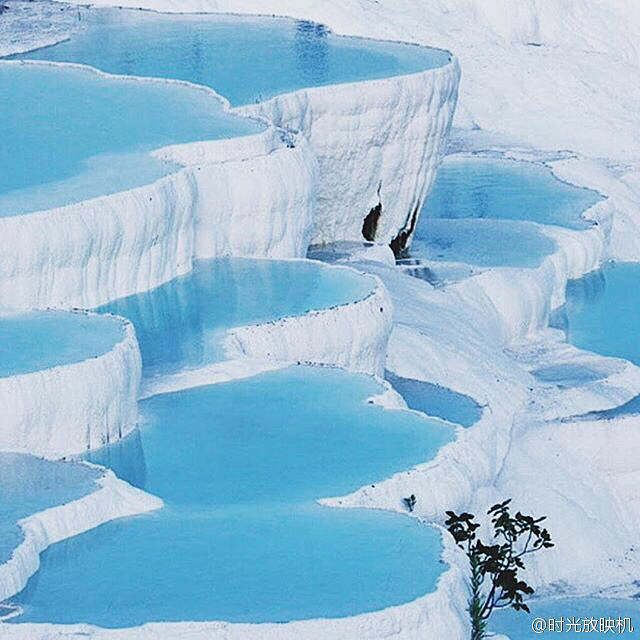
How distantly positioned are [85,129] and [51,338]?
150 inches

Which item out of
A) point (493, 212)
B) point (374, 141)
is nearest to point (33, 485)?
point (374, 141)

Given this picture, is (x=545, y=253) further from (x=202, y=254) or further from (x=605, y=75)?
(x=605, y=75)

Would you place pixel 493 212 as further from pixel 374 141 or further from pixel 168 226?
pixel 168 226

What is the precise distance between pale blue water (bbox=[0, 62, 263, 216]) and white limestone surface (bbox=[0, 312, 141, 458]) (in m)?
1.83

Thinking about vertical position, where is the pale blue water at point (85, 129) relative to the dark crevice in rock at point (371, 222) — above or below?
above

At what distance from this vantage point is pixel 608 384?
15906 millimetres

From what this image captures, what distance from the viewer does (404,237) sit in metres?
18.7

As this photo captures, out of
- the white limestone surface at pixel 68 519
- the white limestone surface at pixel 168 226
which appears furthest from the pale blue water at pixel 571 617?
the white limestone surface at pixel 168 226

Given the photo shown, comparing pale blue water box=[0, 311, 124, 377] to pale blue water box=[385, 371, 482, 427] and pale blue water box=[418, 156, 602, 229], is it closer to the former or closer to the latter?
pale blue water box=[385, 371, 482, 427]

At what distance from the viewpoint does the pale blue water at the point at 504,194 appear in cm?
2003

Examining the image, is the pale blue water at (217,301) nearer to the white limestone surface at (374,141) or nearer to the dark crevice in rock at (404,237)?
the white limestone surface at (374,141)

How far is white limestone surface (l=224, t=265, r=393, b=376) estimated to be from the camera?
1276 centimetres

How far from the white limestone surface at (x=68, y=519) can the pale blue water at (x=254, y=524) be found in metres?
0.06

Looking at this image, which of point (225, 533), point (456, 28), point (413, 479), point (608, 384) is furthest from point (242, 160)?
point (456, 28)
